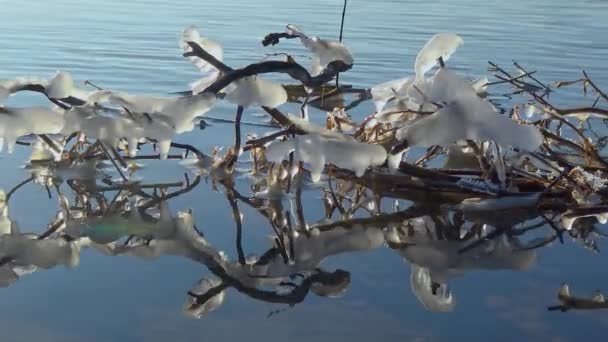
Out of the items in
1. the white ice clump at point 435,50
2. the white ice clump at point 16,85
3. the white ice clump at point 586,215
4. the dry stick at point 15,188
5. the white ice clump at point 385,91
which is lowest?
the dry stick at point 15,188

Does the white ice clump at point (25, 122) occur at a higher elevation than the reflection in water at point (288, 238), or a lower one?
higher

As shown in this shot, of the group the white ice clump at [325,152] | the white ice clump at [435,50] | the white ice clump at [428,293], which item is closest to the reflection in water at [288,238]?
the white ice clump at [428,293]

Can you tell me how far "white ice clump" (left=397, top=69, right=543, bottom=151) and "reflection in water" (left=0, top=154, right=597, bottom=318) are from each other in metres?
0.14

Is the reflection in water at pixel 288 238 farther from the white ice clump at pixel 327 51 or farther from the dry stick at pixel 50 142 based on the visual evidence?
the white ice clump at pixel 327 51

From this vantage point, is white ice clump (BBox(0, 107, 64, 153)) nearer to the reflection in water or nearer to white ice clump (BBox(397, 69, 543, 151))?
the reflection in water

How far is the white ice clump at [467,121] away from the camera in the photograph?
94 centimetres

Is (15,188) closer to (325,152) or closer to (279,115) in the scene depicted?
(279,115)

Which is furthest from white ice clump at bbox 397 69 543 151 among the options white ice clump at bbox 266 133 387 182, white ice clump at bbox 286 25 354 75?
white ice clump at bbox 286 25 354 75

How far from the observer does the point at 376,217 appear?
45.7 inches

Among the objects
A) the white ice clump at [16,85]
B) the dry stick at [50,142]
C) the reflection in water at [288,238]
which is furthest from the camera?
the dry stick at [50,142]

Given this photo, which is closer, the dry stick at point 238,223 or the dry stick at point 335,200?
A: the dry stick at point 238,223

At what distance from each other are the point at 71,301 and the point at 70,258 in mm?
134

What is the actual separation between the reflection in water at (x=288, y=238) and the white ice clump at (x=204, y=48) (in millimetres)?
170

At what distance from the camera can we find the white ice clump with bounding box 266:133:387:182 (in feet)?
3.32
